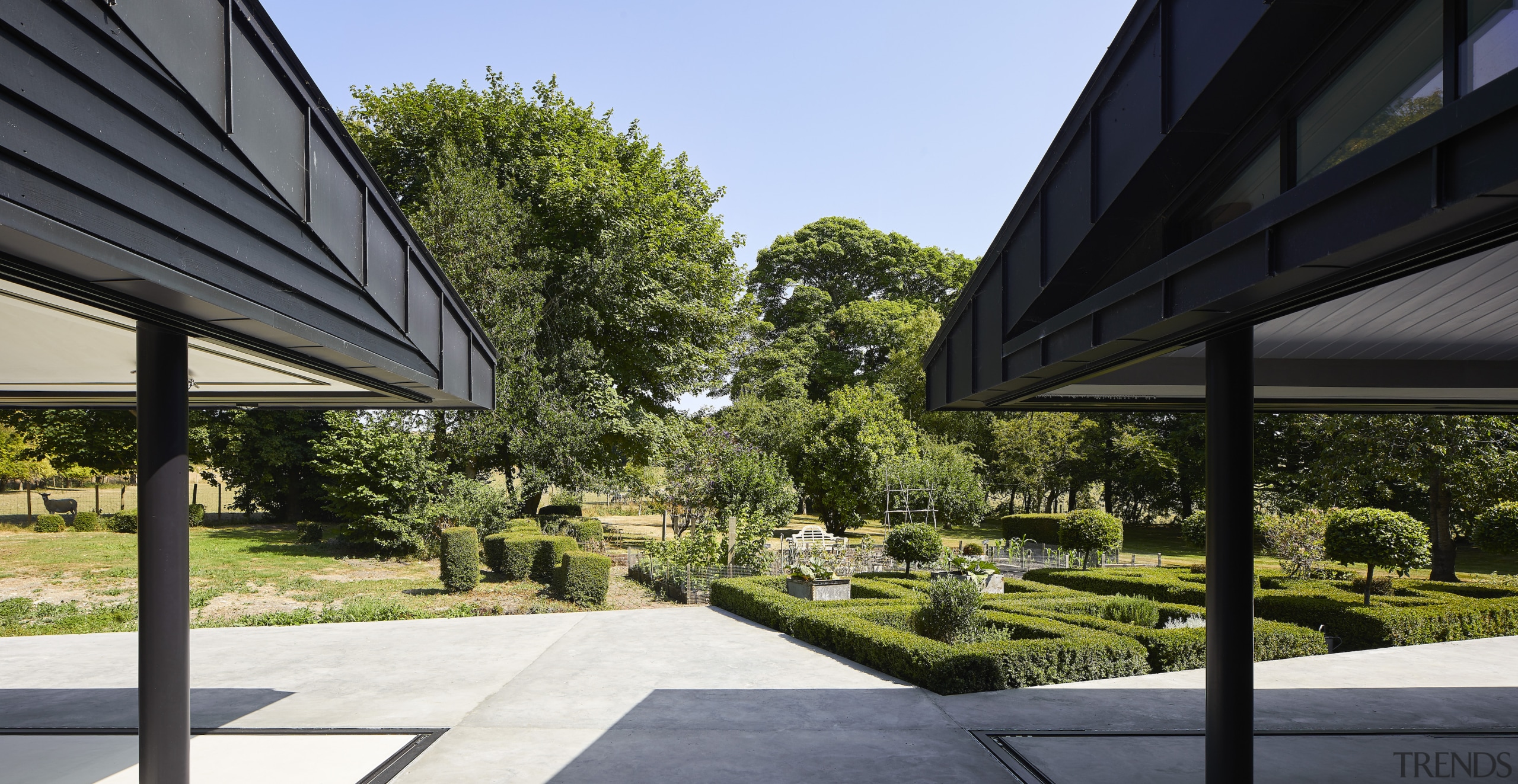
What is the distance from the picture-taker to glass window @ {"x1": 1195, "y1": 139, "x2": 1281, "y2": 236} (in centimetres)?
491

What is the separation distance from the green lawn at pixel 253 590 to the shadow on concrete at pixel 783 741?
8514 millimetres

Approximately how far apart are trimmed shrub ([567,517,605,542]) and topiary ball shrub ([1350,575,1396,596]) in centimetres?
1898

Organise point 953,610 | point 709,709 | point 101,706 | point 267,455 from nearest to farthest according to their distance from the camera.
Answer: point 709,709, point 101,706, point 953,610, point 267,455

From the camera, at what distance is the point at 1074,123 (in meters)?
5.92

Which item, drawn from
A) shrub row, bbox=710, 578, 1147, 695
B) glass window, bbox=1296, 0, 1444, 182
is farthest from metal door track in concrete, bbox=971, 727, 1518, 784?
glass window, bbox=1296, 0, 1444, 182

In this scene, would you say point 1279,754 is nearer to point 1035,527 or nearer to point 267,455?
point 1035,527

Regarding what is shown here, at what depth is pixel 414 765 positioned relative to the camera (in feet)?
21.8

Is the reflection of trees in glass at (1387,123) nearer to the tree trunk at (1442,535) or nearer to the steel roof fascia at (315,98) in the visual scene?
the steel roof fascia at (315,98)

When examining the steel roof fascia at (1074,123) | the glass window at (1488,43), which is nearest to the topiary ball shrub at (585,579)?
the steel roof fascia at (1074,123)

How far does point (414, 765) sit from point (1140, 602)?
35.6 ft

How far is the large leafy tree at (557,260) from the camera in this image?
986 inches

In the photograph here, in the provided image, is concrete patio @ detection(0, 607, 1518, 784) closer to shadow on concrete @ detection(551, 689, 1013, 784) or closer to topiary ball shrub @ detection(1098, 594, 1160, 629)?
shadow on concrete @ detection(551, 689, 1013, 784)

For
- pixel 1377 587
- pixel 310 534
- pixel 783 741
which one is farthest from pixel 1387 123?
pixel 310 534

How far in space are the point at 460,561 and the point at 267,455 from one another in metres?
18.0
